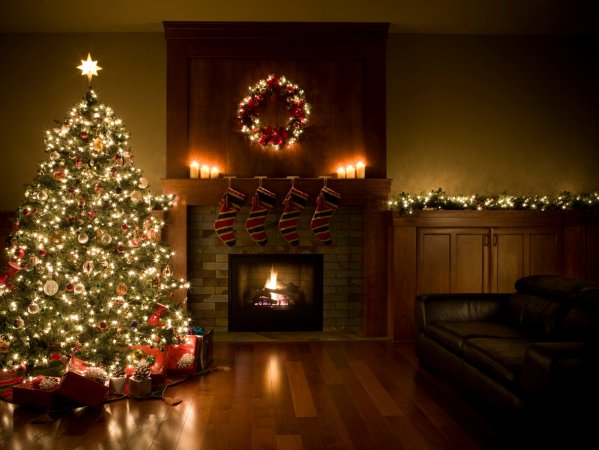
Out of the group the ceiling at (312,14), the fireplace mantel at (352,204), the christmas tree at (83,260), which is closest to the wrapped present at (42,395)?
the christmas tree at (83,260)

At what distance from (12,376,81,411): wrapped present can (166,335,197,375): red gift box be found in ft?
2.66

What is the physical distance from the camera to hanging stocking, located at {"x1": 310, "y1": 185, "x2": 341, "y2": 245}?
5393 mm

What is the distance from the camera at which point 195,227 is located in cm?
579

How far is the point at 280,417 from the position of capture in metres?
3.21

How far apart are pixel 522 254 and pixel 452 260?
2.44ft

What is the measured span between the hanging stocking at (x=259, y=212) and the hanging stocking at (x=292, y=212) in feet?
0.53

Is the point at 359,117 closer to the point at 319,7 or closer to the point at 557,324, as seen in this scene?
the point at 319,7

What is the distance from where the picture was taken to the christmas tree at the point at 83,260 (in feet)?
12.4

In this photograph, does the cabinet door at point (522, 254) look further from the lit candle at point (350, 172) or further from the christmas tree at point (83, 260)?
the christmas tree at point (83, 260)

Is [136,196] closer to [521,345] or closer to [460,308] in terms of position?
[460,308]

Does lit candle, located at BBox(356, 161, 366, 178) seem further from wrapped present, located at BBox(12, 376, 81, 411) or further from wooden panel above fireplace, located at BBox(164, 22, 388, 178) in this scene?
wrapped present, located at BBox(12, 376, 81, 411)

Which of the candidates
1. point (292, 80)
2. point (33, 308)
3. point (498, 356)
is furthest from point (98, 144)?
point (498, 356)

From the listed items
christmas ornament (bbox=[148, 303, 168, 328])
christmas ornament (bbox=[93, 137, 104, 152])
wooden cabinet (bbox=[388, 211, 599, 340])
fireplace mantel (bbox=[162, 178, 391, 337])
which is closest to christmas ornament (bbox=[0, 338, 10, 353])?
christmas ornament (bbox=[148, 303, 168, 328])

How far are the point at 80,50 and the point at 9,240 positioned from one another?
276cm
